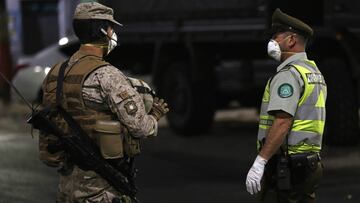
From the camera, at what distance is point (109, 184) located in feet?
13.8

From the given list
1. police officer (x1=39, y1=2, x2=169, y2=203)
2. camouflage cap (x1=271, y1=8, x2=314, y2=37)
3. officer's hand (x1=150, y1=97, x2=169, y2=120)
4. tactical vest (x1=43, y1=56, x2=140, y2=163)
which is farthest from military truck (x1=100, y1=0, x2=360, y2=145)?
tactical vest (x1=43, y1=56, x2=140, y2=163)

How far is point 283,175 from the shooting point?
4.58 m

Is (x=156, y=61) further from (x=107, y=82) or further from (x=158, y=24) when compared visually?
(x=107, y=82)

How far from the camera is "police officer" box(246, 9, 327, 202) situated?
4.50 metres

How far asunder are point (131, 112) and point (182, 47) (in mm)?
8539

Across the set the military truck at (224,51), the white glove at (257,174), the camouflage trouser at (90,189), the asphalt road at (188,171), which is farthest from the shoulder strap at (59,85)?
the military truck at (224,51)

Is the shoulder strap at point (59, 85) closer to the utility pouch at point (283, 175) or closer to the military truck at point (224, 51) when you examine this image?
the utility pouch at point (283, 175)

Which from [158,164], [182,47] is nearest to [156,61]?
[182,47]

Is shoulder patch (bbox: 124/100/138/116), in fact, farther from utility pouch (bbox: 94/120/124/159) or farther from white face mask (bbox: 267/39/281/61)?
white face mask (bbox: 267/39/281/61)

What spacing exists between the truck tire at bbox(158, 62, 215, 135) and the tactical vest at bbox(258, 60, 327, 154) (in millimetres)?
7359

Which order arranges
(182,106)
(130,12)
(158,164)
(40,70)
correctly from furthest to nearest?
(40,70)
(130,12)
(182,106)
(158,164)

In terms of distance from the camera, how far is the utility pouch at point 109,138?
4.11 meters

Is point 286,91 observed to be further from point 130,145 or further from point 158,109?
point 130,145

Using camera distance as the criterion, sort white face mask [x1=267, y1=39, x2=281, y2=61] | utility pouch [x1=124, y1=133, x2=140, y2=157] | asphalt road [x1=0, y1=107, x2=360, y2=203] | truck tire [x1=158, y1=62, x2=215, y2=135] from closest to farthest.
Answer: utility pouch [x1=124, y1=133, x2=140, y2=157]
white face mask [x1=267, y1=39, x2=281, y2=61]
asphalt road [x1=0, y1=107, x2=360, y2=203]
truck tire [x1=158, y1=62, x2=215, y2=135]
